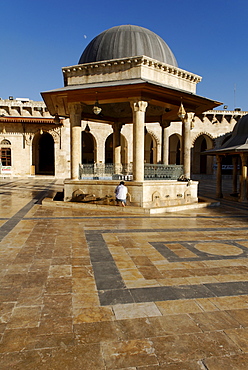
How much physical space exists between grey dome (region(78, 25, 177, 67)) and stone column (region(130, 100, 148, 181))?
2.34m

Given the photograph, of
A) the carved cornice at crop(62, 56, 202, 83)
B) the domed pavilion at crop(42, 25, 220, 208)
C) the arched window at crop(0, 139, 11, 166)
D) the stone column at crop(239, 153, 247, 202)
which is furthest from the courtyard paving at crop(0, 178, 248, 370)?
the arched window at crop(0, 139, 11, 166)

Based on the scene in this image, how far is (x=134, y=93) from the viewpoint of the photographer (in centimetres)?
989

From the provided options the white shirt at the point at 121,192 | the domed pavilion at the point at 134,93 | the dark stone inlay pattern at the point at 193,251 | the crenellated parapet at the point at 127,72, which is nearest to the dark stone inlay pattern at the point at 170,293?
the dark stone inlay pattern at the point at 193,251

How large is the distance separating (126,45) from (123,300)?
33.8 feet

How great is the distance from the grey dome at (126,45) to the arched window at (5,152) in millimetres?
18881

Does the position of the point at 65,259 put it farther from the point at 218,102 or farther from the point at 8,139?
the point at 8,139

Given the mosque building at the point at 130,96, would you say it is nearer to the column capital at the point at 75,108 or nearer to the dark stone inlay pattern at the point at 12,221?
the column capital at the point at 75,108

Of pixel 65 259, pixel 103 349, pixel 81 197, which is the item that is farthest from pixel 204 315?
pixel 81 197

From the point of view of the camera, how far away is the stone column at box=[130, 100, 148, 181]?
392 inches

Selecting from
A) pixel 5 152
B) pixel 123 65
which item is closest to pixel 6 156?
pixel 5 152

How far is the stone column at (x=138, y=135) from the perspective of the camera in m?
9.95

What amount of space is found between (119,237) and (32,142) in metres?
24.5

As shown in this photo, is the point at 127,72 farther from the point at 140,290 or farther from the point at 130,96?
the point at 140,290

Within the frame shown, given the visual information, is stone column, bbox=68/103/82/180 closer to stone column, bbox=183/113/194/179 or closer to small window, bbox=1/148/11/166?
stone column, bbox=183/113/194/179
